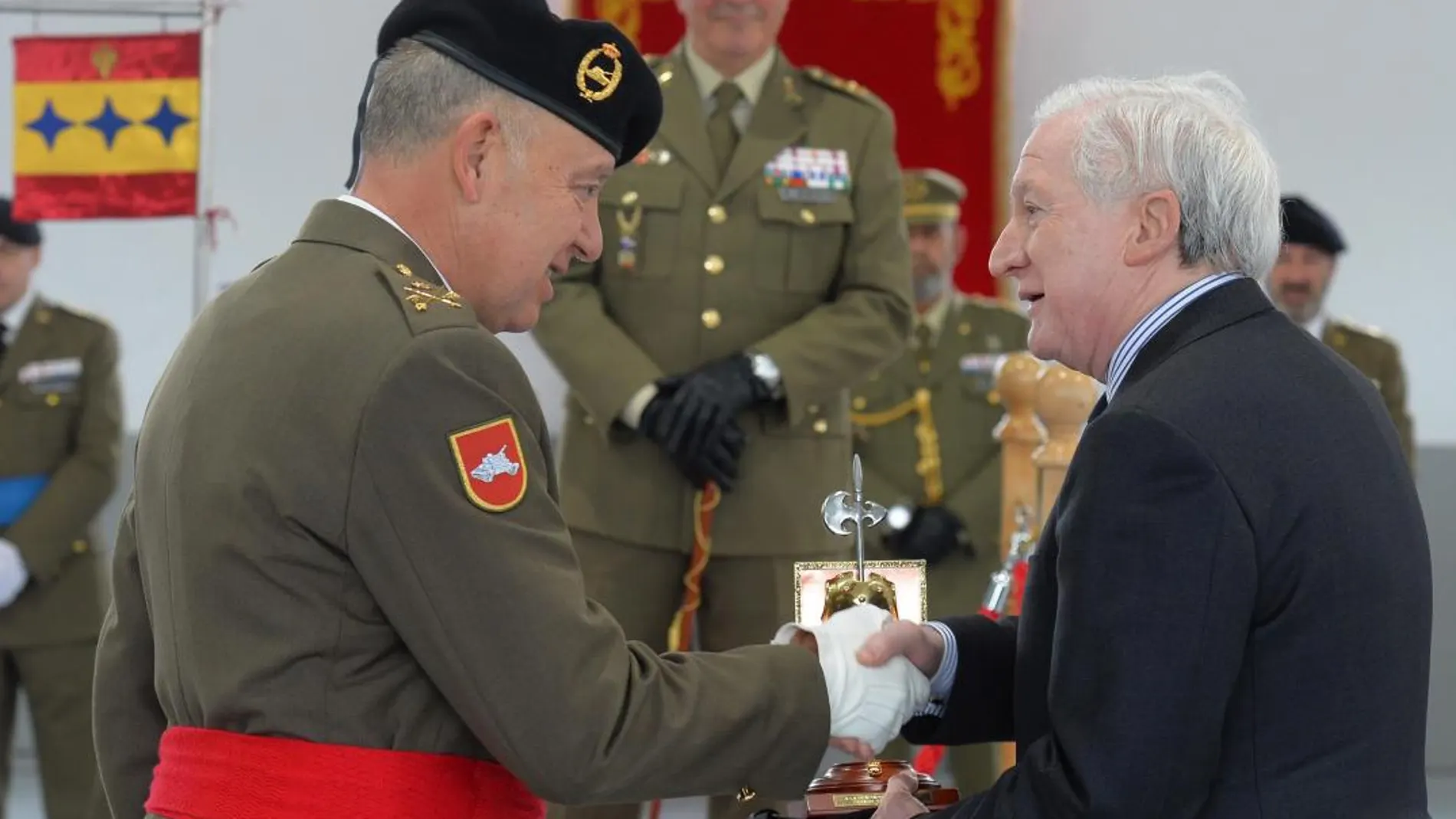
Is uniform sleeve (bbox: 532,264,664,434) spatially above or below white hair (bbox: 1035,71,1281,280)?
below

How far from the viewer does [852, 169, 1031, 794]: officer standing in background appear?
179 inches

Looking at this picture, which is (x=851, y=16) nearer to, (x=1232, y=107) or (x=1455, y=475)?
(x=1455, y=475)

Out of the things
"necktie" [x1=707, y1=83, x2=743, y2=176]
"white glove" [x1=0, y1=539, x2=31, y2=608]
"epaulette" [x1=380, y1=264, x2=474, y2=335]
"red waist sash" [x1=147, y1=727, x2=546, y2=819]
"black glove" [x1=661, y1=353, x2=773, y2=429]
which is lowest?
"white glove" [x1=0, y1=539, x2=31, y2=608]

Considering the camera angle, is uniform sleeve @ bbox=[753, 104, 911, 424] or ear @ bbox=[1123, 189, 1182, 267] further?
uniform sleeve @ bbox=[753, 104, 911, 424]

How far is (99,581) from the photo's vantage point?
4.30 m

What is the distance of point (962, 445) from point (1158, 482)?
3.29m

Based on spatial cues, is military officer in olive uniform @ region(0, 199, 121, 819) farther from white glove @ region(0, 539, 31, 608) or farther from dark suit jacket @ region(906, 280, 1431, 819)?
dark suit jacket @ region(906, 280, 1431, 819)

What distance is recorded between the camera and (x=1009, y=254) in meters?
1.82

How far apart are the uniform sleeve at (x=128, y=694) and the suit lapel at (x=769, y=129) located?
1.44m

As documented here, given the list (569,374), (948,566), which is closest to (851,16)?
(948,566)

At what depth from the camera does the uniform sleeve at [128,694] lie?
1822 millimetres

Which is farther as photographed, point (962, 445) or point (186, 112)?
point (962, 445)

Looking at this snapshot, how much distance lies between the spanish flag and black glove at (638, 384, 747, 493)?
189 cm

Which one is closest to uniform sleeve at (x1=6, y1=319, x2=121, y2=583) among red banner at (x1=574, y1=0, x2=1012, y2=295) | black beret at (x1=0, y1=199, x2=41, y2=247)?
black beret at (x1=0, y1=199, x2=41, y2=247)
